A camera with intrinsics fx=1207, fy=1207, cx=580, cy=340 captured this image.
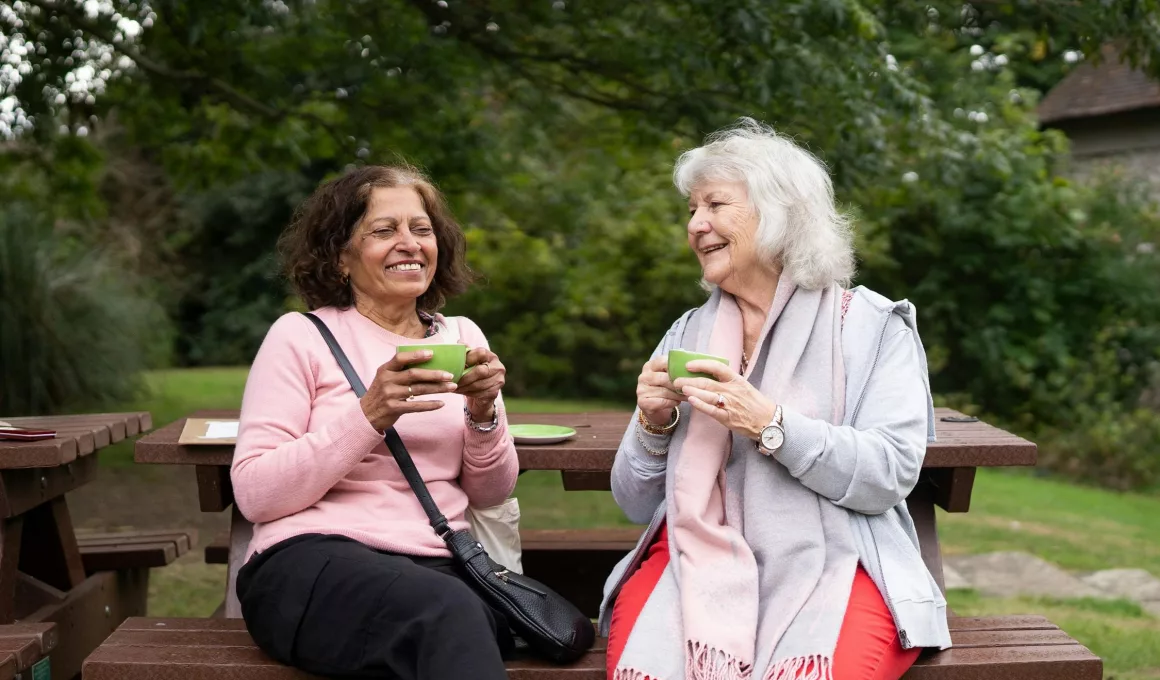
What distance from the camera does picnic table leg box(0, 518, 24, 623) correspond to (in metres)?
3.43

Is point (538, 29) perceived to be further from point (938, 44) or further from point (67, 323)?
point (67, 323)

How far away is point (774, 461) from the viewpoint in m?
2.69

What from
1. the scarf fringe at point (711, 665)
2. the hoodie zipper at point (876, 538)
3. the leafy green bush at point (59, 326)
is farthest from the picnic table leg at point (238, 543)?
the leafy green bush at point (59, 326)

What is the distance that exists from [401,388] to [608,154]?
6.78m

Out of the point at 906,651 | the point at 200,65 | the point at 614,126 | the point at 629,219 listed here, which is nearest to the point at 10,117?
the point at 200,65

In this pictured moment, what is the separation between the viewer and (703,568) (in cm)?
262

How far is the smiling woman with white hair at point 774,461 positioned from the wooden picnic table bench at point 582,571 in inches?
6.4

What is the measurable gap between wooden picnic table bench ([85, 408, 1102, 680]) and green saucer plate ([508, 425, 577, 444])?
0.11 feet

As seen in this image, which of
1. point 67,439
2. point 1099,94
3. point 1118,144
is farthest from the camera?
point 1099,94

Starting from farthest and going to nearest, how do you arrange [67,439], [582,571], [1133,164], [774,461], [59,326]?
[1133,164] → [59,326] → [582,571] → [67,439] → [774,461]

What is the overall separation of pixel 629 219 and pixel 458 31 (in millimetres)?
5556

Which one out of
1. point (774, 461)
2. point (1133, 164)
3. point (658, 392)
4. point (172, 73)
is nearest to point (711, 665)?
point (774, 461)

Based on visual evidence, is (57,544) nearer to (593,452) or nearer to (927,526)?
(593,452)

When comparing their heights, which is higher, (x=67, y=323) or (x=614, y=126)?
(x=614, y=126)
